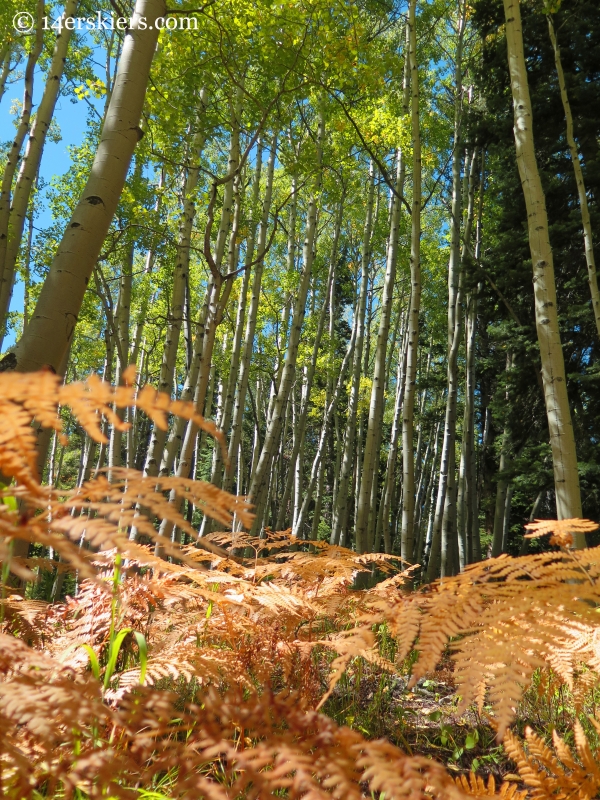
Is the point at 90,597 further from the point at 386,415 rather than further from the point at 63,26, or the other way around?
the point at 386,415

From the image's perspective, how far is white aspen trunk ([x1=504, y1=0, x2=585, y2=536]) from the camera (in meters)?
3.31

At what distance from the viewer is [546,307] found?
11.8 feet

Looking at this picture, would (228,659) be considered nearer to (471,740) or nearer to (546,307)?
(471,740)

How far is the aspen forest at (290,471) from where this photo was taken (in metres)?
0.64

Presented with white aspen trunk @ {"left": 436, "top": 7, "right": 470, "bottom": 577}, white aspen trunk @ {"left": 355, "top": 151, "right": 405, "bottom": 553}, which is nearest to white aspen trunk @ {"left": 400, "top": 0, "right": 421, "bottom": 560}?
white aspen trunk @ {"left": 355, "top": 151, "right": 405, "bottom": 553}

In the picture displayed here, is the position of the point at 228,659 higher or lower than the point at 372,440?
lower

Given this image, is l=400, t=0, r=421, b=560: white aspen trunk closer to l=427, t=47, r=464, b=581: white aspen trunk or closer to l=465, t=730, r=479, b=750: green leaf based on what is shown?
l=427, t=47, r=464, b=581: white aspen trunk

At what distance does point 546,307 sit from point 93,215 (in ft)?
10.0

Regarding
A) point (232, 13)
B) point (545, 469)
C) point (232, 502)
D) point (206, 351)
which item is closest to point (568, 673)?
point (232, 502)

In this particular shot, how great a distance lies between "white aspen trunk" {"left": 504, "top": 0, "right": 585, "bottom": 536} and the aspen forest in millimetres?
19

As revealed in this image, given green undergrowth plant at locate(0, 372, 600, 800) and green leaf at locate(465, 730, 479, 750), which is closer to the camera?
green undergrowth plant at locate(0, 372, 600, 800)

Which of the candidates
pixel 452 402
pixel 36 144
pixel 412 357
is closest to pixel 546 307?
pixel 412 357

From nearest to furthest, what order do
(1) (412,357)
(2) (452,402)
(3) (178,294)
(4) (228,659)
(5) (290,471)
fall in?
1. (4) (228,659)
2. (1) (412,357)
3. (3) (178,294)
4. (2) (452,402)
5. (5) (290,471)

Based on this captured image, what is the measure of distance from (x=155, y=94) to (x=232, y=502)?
20.0ft
